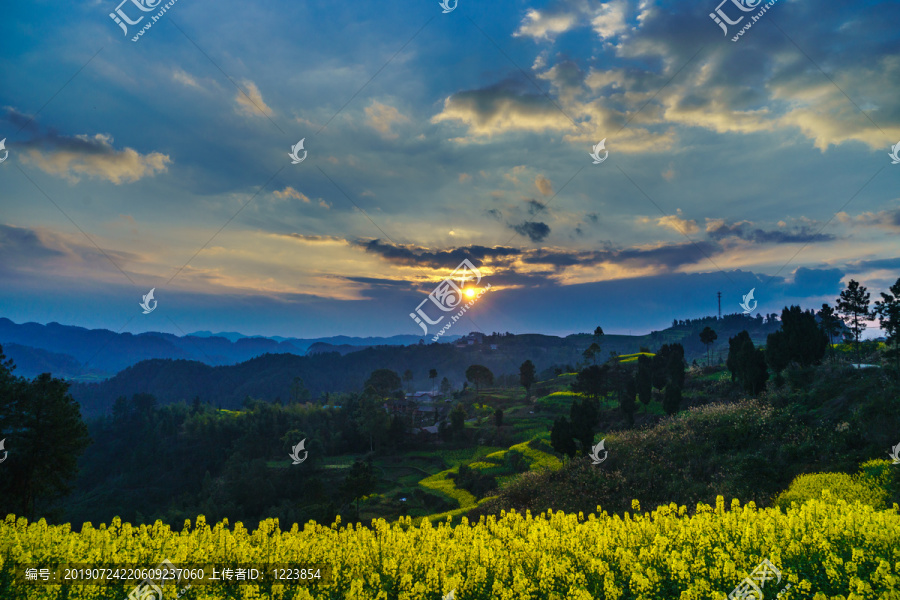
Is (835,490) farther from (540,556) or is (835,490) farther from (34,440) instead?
(34,440)

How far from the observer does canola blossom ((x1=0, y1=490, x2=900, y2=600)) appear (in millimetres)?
8227

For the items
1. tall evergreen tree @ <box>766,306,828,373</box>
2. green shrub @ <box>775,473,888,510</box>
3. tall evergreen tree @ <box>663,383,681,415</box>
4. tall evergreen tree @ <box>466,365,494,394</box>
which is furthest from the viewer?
tall evergreen tree @ <box>466,365,494,394</box>

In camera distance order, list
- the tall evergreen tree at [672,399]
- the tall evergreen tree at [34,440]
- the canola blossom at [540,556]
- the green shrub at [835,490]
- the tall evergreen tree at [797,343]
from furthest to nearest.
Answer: the tall evergreen tree at [672,399] → the tall evergreen tree at [797,343] → the tall evergreen tree at [34,440] → the green shrub at [835,490] → the canola blossom at [540,556]

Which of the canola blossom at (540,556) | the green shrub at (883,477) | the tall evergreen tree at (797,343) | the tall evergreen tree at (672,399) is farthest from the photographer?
the tall evergreen tree at (672,399)

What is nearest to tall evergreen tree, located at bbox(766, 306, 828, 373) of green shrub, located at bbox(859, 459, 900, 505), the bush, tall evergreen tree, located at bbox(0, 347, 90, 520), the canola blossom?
green shrub, located at bbox(859, 459, 900, 505)

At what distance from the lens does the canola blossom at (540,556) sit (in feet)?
27.0

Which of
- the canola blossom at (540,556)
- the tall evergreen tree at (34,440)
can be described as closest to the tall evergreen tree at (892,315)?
the canola blossom at (540,556)

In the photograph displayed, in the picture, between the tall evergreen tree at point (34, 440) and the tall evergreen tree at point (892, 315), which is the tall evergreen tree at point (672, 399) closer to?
the tall evergreen tree at point (892, 315)

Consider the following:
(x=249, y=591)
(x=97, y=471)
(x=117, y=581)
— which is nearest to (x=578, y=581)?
(x=249, y=591)

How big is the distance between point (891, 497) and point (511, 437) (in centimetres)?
4939

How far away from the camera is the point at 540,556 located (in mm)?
9734

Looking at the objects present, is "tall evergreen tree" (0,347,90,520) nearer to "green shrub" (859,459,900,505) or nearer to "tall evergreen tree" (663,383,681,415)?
"green shrub" (859,459,900,505)

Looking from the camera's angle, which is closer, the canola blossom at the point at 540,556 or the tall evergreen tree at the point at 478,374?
the canola blossom at the point at 540,556

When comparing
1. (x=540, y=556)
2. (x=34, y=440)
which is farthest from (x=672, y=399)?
(x=34, y=440)
